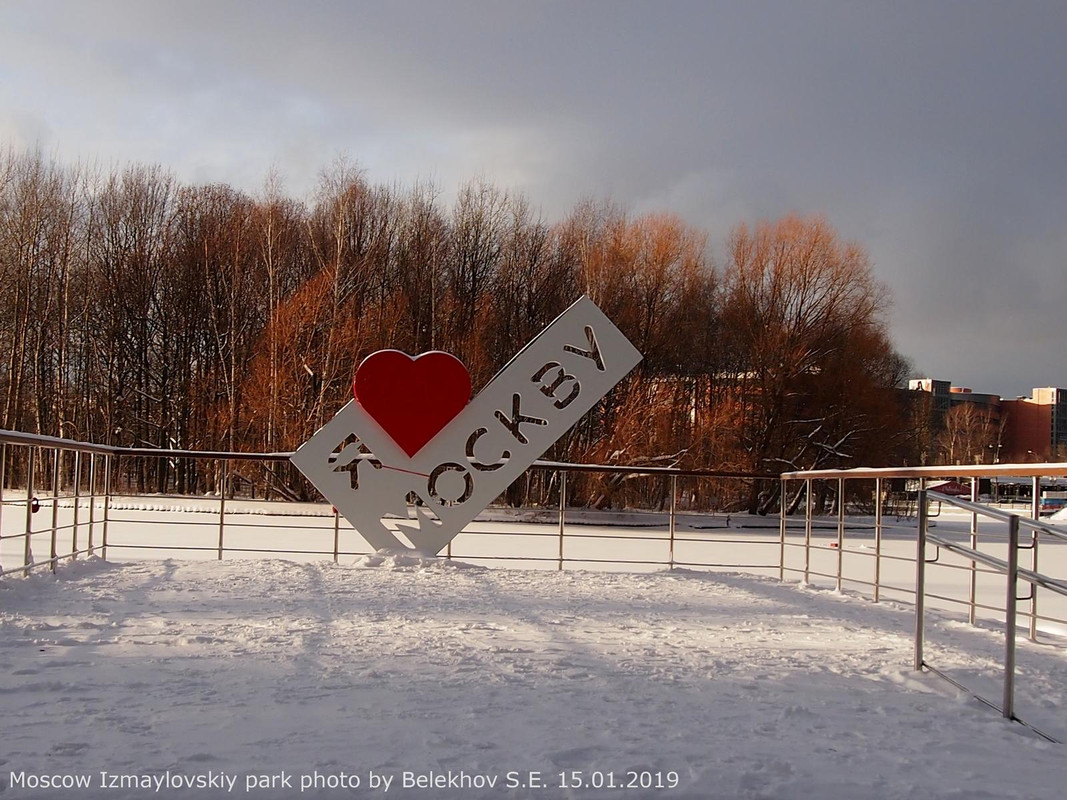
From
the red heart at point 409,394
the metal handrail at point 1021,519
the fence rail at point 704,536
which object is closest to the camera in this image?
the metal handrail at point 1021,519

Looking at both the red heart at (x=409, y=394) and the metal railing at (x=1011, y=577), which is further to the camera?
the red heart at (x=409, y=394)

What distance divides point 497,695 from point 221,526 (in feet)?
16.3

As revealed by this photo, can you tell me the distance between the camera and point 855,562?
42.2 ft

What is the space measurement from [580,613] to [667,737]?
2302 millimetres

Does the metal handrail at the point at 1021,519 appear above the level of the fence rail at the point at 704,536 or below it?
above

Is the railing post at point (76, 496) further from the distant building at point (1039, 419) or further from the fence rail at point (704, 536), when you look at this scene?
the distant building at point (1039, 419)

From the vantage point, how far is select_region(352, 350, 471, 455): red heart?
7.12 metres

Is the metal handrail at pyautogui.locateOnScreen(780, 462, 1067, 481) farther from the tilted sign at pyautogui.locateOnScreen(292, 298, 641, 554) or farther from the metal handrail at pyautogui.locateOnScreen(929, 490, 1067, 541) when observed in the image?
the tilted sign at pyautogui.locateOnScreen(292, 298, 641, 554)

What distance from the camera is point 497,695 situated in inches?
121

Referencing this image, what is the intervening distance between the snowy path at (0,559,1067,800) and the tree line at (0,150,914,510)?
51.7 ft

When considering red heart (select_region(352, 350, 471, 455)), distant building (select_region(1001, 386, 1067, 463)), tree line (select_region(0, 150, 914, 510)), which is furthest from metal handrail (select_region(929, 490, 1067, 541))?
distant building (select_region(1001, 386, 1067, 463))

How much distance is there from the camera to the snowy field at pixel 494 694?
7.53 ft

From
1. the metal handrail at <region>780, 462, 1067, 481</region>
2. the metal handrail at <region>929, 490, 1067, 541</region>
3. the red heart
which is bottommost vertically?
the metal handrail at <region>929, 490, 1067, 541</region>

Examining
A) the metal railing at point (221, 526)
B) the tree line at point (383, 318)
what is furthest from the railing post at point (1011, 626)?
the tree line at point (383, 318)
